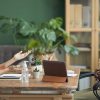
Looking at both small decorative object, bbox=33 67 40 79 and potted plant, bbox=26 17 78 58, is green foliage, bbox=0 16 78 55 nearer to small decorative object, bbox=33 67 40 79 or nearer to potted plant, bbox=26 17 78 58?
potted plant, bbox=26 17 78 58

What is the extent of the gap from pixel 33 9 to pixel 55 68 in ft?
8.92

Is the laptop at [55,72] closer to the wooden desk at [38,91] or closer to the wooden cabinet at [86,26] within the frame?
the wooden desk at [38,91]

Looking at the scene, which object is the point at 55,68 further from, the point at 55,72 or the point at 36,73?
the point at 36,73

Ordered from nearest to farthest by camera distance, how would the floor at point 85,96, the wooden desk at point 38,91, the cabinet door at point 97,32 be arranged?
the wooden desk at point 38,91
the floor at point 85,96
the cabinet door at point 97,32

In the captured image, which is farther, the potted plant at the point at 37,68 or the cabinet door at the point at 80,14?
the cabinet door at the point at 80,14

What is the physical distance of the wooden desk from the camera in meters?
2.42

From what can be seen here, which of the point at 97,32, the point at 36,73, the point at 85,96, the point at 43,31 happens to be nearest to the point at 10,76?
the point at 36,73

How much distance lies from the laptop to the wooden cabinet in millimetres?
2277

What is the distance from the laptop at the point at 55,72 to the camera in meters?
2.57

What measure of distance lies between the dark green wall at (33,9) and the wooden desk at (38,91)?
9.19ft

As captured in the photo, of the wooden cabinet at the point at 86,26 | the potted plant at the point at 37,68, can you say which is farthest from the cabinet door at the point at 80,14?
the potted plant at the point at 37,68

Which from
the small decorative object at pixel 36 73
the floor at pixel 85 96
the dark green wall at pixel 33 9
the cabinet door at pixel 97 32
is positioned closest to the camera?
the small decorative object at pixel 36 73

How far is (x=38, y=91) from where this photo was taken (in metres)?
2.46

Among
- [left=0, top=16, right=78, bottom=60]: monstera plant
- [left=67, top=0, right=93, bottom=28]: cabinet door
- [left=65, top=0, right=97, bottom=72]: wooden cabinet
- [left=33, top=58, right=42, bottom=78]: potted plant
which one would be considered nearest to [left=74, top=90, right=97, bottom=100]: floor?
[left=33, top=58, right=42, bottom=78]: potted plant
